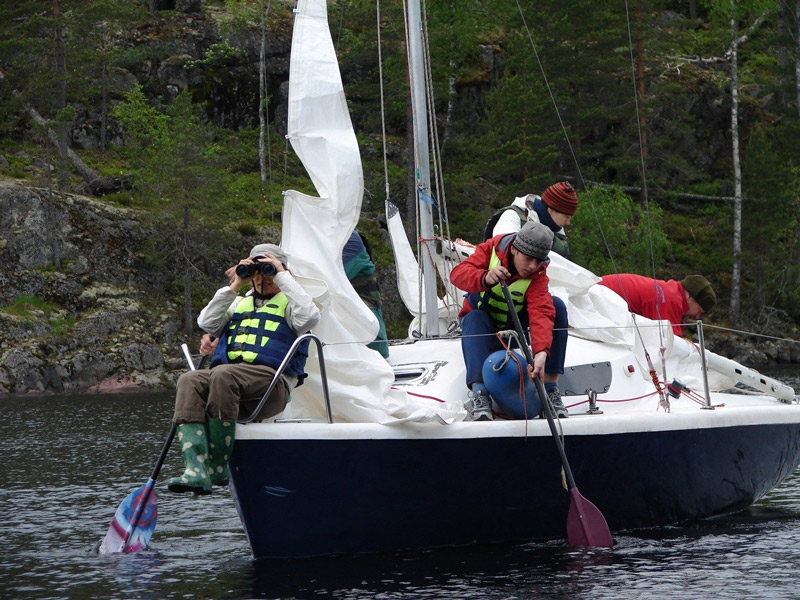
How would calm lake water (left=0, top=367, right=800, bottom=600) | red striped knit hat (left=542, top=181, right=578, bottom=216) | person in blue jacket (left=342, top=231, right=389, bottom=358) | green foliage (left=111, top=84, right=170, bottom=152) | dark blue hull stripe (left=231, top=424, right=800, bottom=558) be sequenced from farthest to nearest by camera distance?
green foliage (left=111, top=84, right=170, bottom=152) < person in blue jacket (left=342, top=231, right=389, bottom=358) < red striped knit hat (left=542, top=181, right=578, bottom=216) < dark blue hull stripe (left=231, top=424, right=800, bottom=558) < calm lake water (left=0, top=367, right=800, bottom=600)

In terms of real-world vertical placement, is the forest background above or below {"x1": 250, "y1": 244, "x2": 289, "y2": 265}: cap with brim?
above

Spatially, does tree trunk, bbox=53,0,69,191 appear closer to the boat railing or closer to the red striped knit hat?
the red striped knit hat

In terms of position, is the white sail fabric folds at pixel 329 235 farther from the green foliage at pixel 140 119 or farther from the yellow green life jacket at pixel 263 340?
the green foliage at pixel 140 119

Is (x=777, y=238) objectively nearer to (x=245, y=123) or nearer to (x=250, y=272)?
(x=245, y=123)

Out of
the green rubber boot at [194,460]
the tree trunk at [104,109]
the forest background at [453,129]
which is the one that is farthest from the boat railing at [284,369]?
the tree trunk at [104,109]

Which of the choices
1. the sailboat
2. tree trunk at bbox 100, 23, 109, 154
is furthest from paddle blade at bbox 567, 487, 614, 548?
tree trunk at bbox 100, 23, 109, 154

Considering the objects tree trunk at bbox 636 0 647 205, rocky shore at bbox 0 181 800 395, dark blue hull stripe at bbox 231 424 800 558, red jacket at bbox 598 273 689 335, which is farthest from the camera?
tree trunk at bbox 636 0 647 205

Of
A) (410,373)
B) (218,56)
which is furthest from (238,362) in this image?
(218,56)

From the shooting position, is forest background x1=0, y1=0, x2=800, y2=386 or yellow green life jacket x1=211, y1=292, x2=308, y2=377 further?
forest background x1=0, y1=0, x2=800, y2=386

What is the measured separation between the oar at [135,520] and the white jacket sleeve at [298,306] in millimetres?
A: 858

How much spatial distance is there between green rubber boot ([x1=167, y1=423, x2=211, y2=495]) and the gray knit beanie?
258 centimetres

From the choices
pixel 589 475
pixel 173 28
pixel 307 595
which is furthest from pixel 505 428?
pixel 173 28

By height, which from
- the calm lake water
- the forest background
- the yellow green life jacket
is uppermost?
the forest background

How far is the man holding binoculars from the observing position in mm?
7125
